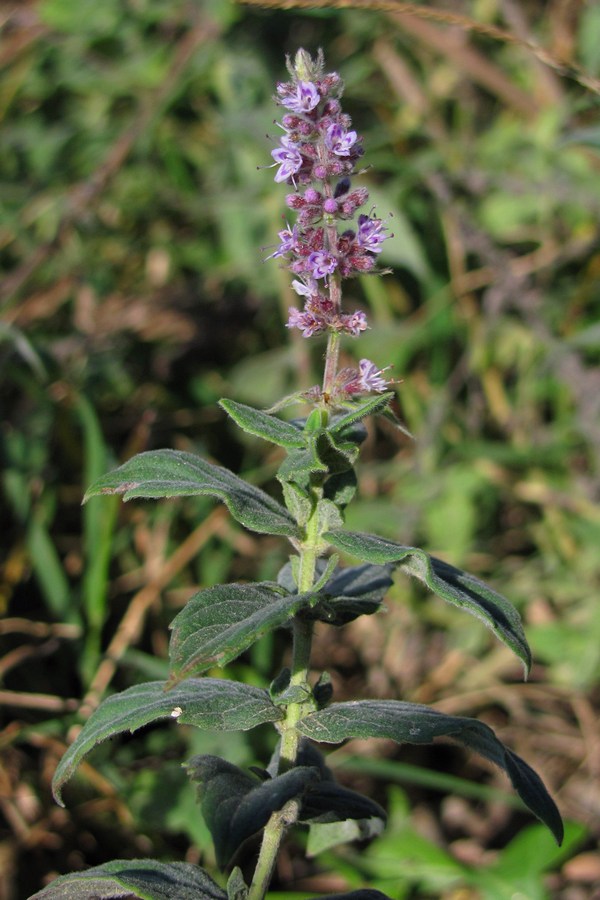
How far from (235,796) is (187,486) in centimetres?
43

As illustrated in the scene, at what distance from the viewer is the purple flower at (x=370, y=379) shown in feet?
4.71

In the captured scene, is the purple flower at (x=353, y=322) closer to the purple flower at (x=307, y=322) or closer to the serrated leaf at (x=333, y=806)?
the purple flower at (x=307, y=322)

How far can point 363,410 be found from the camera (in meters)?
1.28

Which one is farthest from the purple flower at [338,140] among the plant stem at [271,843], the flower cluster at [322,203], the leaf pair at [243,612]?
the plant stem at [271,843]

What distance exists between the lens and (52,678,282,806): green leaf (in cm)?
131

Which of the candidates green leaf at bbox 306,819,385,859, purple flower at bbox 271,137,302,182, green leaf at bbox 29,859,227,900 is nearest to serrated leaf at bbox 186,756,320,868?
green leaf at bbox 29,859,227,900

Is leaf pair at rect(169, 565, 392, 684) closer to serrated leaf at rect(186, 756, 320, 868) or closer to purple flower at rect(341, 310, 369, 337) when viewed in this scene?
serrated leaf at rect(186, 756, 320, 868)

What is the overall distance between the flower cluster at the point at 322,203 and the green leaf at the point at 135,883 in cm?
73

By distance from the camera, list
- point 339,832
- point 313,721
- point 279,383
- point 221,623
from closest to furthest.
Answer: point 221,623 → point 313,721 → point 339,832 → point 279,383

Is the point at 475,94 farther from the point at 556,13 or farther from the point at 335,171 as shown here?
the point at 335,171

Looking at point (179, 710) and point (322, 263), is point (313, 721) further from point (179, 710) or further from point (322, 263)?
point (322, 263)

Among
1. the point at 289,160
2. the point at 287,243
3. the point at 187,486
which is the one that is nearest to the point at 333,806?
the point at 187,486

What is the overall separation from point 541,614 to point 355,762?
94 cm

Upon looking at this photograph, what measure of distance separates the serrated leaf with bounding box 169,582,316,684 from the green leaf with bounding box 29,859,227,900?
333 millimetres
